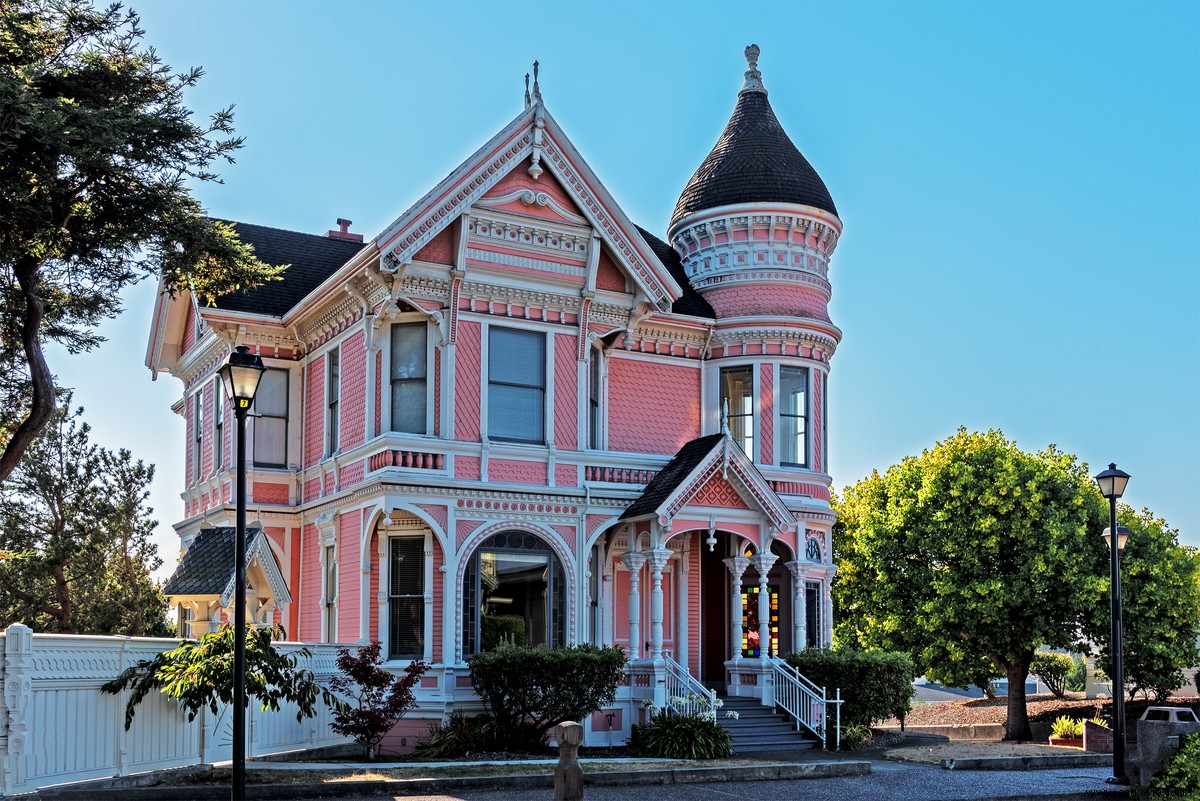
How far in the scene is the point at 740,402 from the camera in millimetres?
27922

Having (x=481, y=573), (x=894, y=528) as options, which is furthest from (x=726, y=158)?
(x=894, y=528)

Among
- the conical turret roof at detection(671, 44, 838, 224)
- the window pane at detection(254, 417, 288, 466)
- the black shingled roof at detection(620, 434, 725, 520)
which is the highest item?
the conical turret roof at detection(671, 44, 838, 224)

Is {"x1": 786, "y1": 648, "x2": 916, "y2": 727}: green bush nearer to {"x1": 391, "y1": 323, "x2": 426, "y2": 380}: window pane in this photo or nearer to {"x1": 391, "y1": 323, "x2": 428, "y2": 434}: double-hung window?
{"x1": 391, "y1": 323, "x2": 428, "y2": 434}: double-hung window

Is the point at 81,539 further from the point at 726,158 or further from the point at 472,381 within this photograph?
the point at 726,158

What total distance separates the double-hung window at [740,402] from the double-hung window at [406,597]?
289 inches

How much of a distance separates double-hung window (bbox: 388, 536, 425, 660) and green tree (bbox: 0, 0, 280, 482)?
5.14 metres

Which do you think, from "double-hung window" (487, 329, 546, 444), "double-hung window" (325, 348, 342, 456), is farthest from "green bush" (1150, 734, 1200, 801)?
"double-hung window" (325, 348, 342, 456)

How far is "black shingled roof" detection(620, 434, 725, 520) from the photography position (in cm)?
2445

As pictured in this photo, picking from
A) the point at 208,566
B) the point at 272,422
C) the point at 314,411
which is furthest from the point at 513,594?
the point at 272,422

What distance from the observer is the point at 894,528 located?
1465 inches

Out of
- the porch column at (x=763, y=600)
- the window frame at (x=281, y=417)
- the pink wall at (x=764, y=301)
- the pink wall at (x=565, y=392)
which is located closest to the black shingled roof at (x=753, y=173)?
the pink wall at (x=764, y=301)

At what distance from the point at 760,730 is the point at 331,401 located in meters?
9.75

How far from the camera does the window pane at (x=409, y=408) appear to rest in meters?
23.7

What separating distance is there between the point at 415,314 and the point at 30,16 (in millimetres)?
7488
